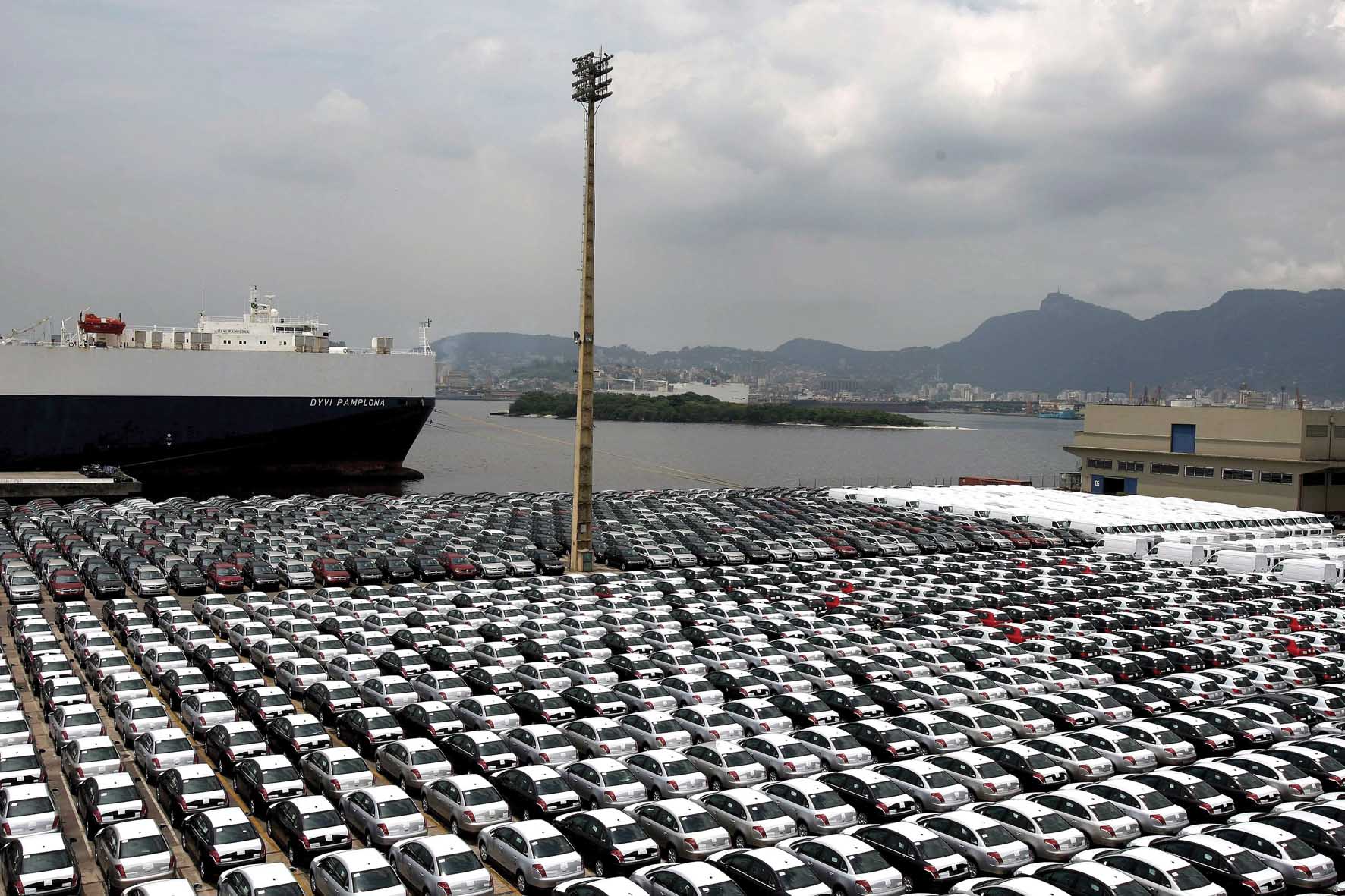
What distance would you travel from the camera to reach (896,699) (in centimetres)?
1488

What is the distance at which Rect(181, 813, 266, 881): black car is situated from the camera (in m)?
9.37

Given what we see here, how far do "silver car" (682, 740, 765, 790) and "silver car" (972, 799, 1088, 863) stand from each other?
2553 millimetres

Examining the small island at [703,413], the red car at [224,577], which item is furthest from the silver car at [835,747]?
the small island at [703,413]

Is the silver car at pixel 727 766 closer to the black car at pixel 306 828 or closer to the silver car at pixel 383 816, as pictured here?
the silver car at pixel 383 816

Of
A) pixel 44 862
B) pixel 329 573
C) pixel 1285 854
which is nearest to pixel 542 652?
pixel 44 862

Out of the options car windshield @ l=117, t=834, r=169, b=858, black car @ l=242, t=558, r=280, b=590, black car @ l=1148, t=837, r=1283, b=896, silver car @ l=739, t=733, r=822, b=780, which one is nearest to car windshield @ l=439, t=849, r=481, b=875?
car windshield @ l=117, t=834, r=169, b=858

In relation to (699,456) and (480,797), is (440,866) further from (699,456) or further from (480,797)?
(699,456)

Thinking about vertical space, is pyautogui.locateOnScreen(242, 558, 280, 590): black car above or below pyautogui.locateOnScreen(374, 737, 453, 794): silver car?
below

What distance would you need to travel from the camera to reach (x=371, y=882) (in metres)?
8.61

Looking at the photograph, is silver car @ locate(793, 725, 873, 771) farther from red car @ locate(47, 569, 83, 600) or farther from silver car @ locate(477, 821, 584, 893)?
red car @ locate(47, 569, 83, 600)

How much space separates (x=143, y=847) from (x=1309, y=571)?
27412mm

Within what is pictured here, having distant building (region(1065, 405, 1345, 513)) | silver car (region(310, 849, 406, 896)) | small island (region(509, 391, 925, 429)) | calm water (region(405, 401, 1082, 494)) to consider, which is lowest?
calm water (region(405, 401, 1082, 494))

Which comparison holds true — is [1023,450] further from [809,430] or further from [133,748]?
[133,748]

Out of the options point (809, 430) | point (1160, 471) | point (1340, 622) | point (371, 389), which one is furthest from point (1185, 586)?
point (809, 430)
